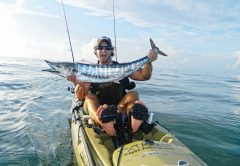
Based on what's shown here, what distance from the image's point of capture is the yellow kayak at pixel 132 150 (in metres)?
4.59

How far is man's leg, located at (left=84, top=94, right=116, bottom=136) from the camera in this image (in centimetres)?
586

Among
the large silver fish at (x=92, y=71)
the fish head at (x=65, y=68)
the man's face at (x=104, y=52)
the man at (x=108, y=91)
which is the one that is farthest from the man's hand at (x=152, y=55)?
the fish head at (x=65, y=68)

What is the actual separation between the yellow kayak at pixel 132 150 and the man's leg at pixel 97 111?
25cm

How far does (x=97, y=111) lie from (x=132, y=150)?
51.1 inches

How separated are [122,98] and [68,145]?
131 inches

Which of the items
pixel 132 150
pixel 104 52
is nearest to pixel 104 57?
pixel 104 52

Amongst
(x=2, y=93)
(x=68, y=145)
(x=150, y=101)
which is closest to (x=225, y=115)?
(x=150, y=101)

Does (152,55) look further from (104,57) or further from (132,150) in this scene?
(132,150)

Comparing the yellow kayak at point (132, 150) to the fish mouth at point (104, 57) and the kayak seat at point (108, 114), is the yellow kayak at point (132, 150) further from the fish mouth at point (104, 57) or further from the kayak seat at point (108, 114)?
the fish mouth at point (104, 57)

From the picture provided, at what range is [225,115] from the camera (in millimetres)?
14484

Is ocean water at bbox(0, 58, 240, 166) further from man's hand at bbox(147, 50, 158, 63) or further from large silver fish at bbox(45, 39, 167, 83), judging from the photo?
man's hand at bbox(147, 50, 158, 63)

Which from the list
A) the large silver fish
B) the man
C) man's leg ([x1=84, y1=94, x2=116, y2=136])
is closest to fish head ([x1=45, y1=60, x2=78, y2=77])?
the large silver fish

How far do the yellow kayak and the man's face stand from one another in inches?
59.2

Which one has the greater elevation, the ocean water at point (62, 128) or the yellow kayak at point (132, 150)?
the yellow kayak at point (132, 150)
